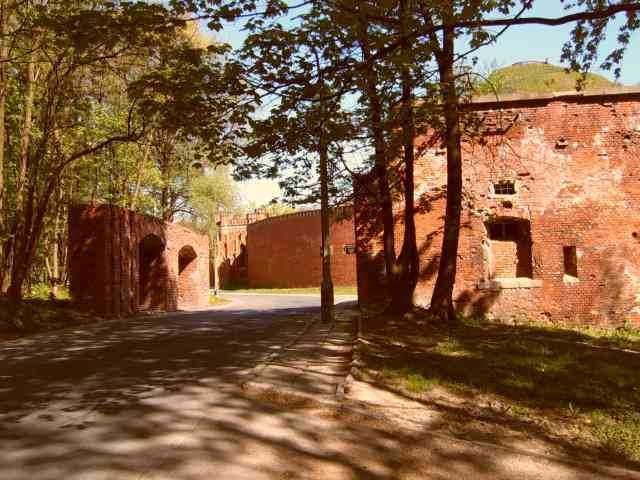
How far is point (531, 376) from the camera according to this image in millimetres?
7992

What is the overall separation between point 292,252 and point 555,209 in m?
28.2

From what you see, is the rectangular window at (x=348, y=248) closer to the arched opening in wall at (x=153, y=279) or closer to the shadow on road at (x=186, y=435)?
the arched opening in wall at (x=153, y=279)

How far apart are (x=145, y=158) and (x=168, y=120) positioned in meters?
16.9

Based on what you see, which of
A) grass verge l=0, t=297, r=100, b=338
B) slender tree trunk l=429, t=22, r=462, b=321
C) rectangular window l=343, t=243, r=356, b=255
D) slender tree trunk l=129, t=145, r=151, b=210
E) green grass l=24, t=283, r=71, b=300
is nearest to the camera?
slender tree trunk l=429, t=22, r=462, b=321

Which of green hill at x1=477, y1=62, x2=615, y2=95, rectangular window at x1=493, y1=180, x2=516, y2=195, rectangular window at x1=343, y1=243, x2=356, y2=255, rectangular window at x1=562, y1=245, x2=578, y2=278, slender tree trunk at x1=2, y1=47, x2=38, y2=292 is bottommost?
rectangular window at x1=562, y1=245, x2=578, y2=278

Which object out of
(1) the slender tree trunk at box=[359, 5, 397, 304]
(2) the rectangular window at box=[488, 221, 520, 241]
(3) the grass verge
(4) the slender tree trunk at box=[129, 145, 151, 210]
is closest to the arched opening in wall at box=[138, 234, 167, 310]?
(4) the slender tree trunk at box=[129, 145, 151, 210]

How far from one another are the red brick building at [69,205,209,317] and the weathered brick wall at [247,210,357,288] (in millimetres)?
15393

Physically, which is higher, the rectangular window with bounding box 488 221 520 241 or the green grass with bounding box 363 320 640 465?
the rectangular window with bounding box 488 221 520 241

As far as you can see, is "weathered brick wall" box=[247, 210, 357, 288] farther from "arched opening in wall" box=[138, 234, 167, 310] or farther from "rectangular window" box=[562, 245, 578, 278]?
"rectangular window" box=[562, 245, 578, 278]

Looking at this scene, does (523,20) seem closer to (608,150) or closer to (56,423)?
(56,423)

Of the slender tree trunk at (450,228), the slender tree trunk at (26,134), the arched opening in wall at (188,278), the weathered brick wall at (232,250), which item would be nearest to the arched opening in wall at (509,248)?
the slender tree trunk at (450,228)

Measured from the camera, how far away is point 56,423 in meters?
5.46

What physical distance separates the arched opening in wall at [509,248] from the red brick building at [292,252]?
20.5 meters

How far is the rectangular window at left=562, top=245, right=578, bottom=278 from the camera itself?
16.1m
